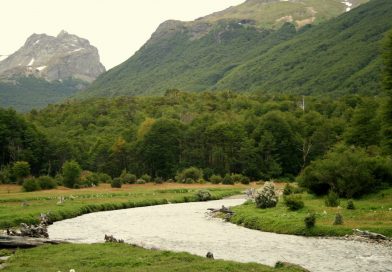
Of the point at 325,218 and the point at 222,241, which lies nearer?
the point at 222,241

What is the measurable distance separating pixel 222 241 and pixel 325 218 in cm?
1191

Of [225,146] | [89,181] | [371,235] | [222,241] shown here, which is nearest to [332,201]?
[371,235]

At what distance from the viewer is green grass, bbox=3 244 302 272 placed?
28.8 meters

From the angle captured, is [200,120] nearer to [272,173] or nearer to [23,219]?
[272,173]

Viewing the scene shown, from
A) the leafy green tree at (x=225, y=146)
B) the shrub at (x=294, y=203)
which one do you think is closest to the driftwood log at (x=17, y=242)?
the shrub at (x=294, y=203)

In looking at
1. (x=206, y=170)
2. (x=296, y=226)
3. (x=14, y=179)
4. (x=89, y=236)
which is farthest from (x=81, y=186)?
(x=296, y=226)

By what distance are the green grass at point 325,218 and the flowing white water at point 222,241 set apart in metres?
1.59

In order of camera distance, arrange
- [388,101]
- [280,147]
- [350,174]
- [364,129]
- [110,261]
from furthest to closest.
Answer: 1. [280,147]
2. [364,129]
3. [388,101]
4. [350,174]
5. [110,261]

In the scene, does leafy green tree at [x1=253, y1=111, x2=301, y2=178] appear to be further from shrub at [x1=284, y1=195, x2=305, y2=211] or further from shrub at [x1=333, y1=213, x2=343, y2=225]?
shrub at [x1=333, y1=213, x2=343, y2=225]

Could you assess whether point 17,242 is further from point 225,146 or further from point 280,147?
point 280,147

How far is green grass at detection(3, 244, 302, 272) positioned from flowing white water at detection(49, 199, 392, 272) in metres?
4.04

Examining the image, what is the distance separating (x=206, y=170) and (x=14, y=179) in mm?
51658

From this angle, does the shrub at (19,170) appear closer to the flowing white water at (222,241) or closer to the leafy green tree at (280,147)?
the flowing white water at (222,241)

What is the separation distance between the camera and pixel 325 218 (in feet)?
159
